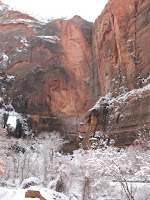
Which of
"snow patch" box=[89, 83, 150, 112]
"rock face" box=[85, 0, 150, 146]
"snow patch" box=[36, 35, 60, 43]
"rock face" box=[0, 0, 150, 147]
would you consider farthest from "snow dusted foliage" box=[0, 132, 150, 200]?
"snow patch" box=[36, 35, 60, 43]

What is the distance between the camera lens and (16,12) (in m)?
51.2

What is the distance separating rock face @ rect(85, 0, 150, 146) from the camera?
22984mm

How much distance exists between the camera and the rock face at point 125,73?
2298 cm

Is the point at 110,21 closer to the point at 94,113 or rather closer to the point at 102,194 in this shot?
the point at 94,113

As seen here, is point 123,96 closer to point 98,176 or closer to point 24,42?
point 98,176

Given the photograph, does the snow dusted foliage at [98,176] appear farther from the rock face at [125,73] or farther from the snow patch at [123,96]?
the snow patch at [123,96]

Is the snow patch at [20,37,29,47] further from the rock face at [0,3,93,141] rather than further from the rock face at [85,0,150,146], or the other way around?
the rock face at [85,0,150,146]

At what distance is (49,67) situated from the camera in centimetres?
4606

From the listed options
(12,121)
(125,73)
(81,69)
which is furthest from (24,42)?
(125,73)

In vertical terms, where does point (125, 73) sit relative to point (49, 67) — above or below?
below

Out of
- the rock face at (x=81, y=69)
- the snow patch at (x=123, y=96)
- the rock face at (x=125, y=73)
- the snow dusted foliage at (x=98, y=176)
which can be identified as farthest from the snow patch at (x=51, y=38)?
the snow dusted foliage at (x=98, y=176)

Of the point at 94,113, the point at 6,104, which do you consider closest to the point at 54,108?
the point at 6,104

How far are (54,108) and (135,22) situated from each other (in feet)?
73.8

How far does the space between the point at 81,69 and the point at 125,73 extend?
1954cm
